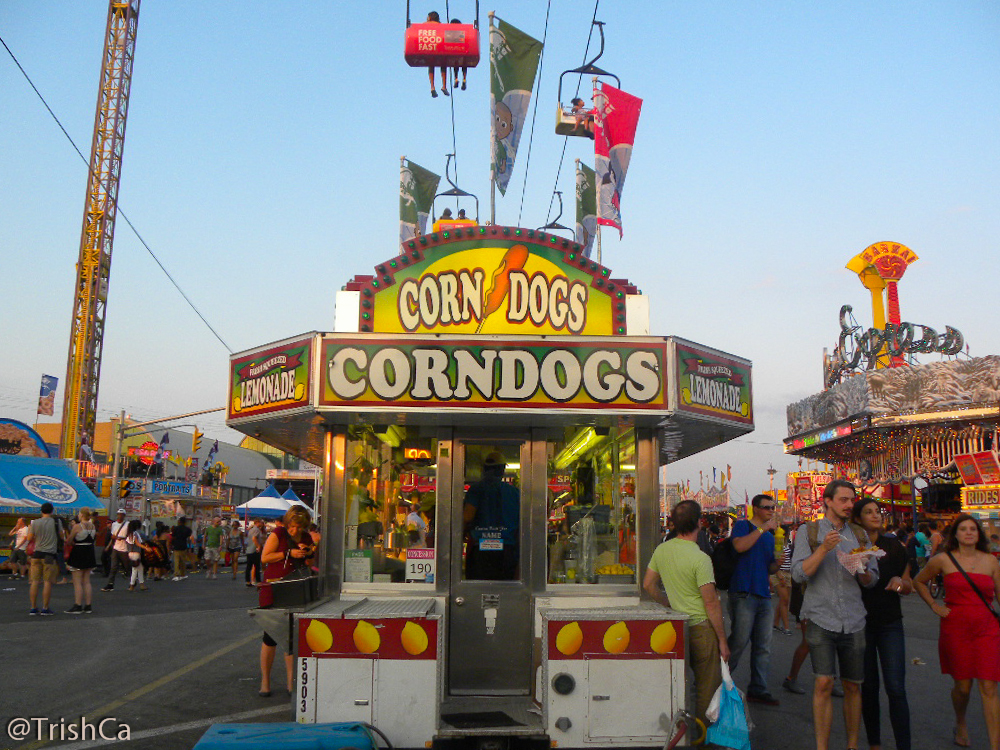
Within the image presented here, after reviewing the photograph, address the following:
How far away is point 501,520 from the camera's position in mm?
6637

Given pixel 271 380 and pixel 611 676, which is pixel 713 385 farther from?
pixel 271 380

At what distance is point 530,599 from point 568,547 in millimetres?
561

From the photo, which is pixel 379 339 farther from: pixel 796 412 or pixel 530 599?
pixel 796 412

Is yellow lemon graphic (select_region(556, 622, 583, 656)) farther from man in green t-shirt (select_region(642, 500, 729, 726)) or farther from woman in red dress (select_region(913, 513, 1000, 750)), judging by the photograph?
woman in red dress (select_region(913, 513, 1000, 750))

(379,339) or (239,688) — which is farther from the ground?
(379,339)

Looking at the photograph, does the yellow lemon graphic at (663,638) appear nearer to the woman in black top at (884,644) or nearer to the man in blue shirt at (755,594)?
the woman in black top at (884,644)

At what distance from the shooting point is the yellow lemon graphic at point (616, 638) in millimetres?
5250

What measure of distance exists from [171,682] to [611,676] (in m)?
4.98

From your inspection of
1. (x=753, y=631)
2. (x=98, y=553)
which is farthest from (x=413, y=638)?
(x=98, y=553)

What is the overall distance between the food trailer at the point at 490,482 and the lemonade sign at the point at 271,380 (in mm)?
18

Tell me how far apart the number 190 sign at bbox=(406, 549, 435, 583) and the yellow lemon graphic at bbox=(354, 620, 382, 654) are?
1.36 metres

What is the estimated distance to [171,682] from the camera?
7969 mm

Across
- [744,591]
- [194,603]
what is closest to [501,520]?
[744,591]
